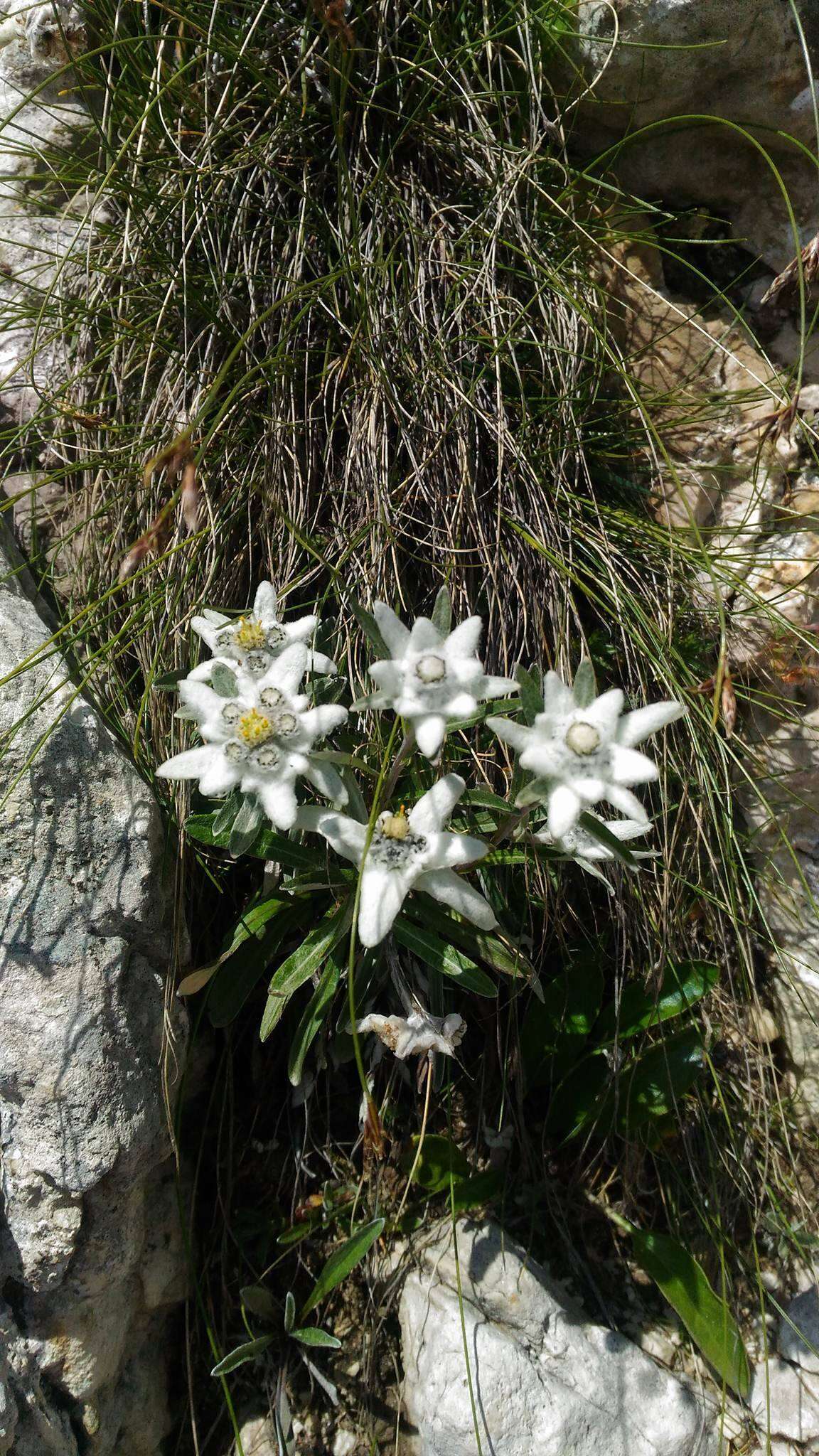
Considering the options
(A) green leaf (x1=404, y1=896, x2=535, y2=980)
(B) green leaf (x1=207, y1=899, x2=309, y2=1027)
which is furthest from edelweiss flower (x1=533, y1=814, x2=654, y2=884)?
(B) green leaf (x1=207, y1=899, x2=309, y2=1027)

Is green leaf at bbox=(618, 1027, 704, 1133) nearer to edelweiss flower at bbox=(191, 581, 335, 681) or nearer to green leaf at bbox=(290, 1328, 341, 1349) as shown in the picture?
green leaf at bbox=(290, 1328, 341, 1349)

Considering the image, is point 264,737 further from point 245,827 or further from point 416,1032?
point 416,1032

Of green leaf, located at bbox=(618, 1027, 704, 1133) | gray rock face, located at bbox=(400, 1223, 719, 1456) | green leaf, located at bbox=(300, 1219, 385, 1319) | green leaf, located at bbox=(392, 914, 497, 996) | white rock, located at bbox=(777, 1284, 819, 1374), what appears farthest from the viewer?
white rock, located at bbox=(777, 1284, 819, 1374)

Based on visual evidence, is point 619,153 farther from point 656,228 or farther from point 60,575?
point 60,575

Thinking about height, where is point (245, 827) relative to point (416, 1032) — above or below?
above

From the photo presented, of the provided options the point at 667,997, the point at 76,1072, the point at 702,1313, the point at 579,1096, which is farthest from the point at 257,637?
the point at 702,1313

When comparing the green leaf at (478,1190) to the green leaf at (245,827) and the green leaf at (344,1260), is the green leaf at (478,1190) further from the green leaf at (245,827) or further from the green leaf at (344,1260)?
→ the green leaf at (245,827)

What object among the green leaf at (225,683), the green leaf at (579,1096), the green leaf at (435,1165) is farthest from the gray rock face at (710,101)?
the green leaf at (435,1165)
